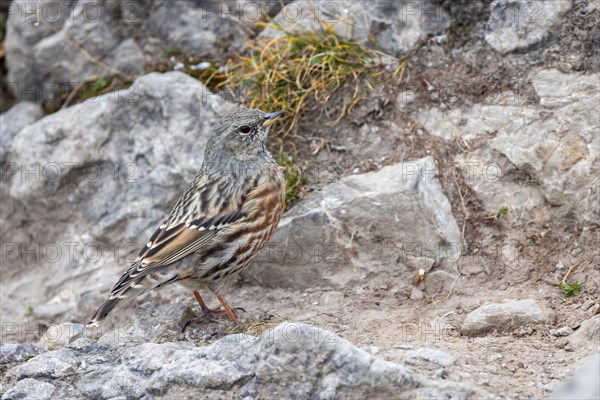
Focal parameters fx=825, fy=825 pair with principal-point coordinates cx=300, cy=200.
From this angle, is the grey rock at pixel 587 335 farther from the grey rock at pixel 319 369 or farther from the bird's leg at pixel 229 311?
the bird's leg at pixel 229 311

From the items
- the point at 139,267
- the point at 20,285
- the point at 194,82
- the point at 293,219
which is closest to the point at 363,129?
the point at 293,219

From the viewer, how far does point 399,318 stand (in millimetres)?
6453

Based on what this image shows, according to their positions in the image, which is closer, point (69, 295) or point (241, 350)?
point (241, 350)

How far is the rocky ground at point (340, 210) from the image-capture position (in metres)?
5.33

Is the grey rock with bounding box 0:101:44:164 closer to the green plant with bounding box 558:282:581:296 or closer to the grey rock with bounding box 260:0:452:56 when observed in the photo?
the grey rock with bounding box 260:0:452:56

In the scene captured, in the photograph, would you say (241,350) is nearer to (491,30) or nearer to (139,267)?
(139,267)

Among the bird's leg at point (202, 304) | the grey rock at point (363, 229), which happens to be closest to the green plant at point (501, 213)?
the grey rock at point (363, 229)

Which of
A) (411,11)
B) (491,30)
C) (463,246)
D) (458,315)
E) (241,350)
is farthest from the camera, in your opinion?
(411,11)

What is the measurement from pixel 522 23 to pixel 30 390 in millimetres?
5084

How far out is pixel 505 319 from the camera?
234 inches

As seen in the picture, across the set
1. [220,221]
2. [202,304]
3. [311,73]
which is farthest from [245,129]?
[202,304]

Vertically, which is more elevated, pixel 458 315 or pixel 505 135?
pixel 505 135

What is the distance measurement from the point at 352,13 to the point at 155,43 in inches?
91.8

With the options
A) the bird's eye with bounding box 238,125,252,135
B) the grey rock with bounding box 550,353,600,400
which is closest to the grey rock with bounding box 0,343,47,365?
the bird's eye with bounding box 238,125,252,135
